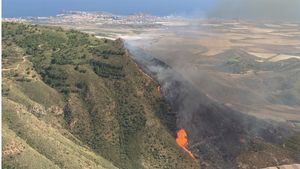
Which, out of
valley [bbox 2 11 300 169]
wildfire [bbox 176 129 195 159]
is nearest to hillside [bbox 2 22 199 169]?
valley [bbox 2 11 300 169]

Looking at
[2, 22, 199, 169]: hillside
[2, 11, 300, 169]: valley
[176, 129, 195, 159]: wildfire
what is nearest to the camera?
[2, 22, 199, 169]: hillside

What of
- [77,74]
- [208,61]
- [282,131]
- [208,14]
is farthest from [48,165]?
[208,14]

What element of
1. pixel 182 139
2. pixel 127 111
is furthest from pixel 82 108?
pixel 182 139

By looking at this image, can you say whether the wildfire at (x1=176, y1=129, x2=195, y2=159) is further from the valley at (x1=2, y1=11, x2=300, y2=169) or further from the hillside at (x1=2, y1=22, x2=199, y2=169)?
the hillside at (x1=2, y1=22, x2=199, y2=169)

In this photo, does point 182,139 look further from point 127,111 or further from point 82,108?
point 82,108

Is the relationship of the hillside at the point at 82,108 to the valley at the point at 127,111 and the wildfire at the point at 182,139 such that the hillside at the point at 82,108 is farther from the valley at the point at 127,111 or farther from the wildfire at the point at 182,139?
the wildfire at the point at 182,139

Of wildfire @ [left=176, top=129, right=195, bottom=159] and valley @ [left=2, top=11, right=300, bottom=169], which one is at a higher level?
valley @ [left=2, top=11, right=300, bottom=169]

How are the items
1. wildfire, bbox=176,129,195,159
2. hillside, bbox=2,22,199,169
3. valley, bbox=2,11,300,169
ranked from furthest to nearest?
wildfire, bbox=176,129,195,159
valley, bbox=2,11,300,169
hillside, bbox=2,22,199,169

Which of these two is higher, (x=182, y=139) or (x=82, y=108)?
(x=82, y=108)

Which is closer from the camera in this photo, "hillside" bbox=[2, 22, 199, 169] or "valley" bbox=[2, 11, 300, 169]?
"hillside" bbox=[2, 22, 199, 169]
